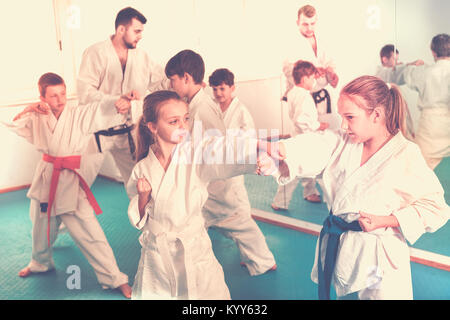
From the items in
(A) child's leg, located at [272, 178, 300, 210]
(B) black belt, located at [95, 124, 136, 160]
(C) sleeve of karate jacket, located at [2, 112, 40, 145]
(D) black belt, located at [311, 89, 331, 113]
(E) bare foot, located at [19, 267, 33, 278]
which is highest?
(D) black belt, located at [311, 89, 331, 113]

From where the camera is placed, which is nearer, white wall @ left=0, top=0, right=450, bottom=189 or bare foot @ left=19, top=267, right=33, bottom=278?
white wall @ left=0, top=0, right=450, bottom=189

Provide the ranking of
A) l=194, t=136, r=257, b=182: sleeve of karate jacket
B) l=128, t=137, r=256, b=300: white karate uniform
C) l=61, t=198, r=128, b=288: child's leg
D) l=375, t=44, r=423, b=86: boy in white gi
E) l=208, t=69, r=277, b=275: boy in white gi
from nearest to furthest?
l=194, t=136, r=257, b=182: sleeve of karate jacket < l=128, t=137, r=256, b=300: white karate uniform < l=375, t=44, r=423, b=86: boy in white gi < l=208, t=69, r=277, b=275: boy in white gi < l=61, t=198, r=128, b=288: child's leg

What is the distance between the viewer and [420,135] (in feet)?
6.18

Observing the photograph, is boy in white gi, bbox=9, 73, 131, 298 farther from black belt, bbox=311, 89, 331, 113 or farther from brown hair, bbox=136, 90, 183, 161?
black belt, bbox=311, 89, 331, 113

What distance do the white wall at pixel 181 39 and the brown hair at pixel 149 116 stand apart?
0.37m

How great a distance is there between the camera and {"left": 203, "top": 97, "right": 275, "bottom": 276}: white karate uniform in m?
2.16

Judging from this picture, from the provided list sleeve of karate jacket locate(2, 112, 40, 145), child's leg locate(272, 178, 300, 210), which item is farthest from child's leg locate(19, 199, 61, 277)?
child's leg locate(272, 178, 300, 210)

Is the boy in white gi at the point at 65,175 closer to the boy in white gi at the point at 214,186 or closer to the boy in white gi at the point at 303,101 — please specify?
the boy in white gi at the point at 214,186

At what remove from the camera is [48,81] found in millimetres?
2215

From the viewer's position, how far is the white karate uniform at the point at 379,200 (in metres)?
1.61

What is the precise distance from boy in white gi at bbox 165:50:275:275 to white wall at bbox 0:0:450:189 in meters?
0.10

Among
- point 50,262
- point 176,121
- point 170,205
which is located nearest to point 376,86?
point 176,121

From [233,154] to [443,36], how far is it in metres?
1.05

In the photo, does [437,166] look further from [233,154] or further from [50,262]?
[50,262]
